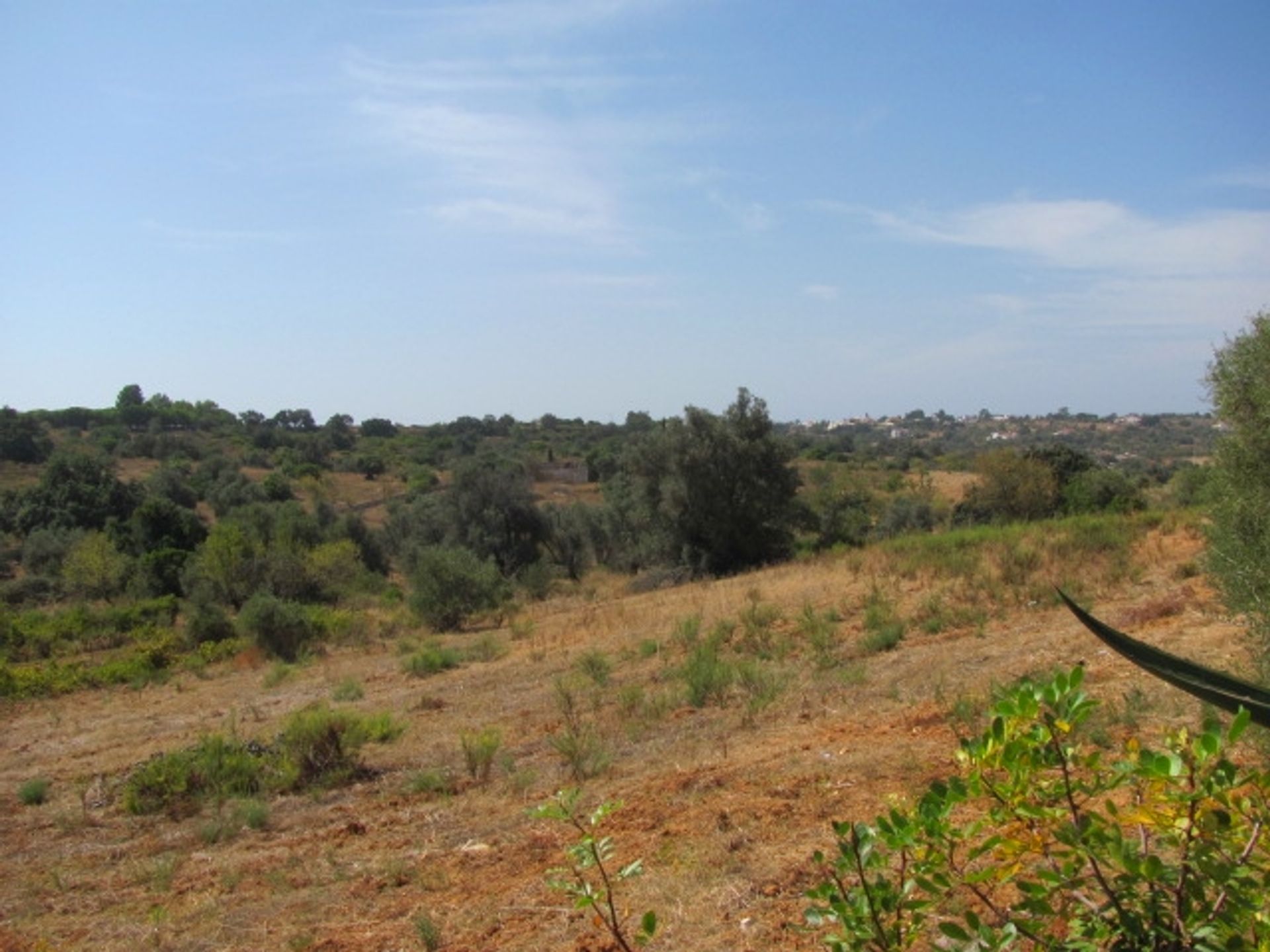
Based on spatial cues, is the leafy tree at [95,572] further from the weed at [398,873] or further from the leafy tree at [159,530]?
the weed at [398,873]

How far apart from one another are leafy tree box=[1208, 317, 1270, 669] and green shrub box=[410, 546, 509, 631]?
56.5ft

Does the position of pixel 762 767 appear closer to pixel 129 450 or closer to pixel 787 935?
pixel 787 935

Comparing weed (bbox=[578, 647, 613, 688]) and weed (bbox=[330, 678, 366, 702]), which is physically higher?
weed (bbox=[578, 647, 613, 688])

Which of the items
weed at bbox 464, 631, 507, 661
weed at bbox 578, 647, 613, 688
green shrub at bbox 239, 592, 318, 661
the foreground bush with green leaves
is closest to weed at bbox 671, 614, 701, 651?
weed at bbox 578, 647, 613, 688

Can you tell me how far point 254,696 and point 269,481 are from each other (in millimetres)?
35469

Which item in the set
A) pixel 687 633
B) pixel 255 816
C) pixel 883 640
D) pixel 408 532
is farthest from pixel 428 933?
pixel 408 532

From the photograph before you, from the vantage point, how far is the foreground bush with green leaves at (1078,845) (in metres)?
1.80

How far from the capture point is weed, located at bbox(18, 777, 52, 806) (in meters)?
9.57

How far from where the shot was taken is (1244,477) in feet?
20.9

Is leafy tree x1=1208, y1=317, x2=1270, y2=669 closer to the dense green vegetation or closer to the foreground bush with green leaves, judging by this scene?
the foreground bush with green leaves

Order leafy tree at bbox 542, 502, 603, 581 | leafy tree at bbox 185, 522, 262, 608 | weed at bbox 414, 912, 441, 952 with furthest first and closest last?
1. leafy tree at bbox 542, 502, 603, 581
2. leafy tree at bbox 185, 522, 262, 608
3. weed at bbox 414, 912, 441, 952

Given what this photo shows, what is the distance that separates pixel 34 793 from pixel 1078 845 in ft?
34.6

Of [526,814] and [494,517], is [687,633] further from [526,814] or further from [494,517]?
[494,517]

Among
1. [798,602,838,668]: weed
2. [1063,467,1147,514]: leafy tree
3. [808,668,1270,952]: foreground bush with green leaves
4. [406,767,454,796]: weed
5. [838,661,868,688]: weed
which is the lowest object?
[406,767,454,796]: weed
